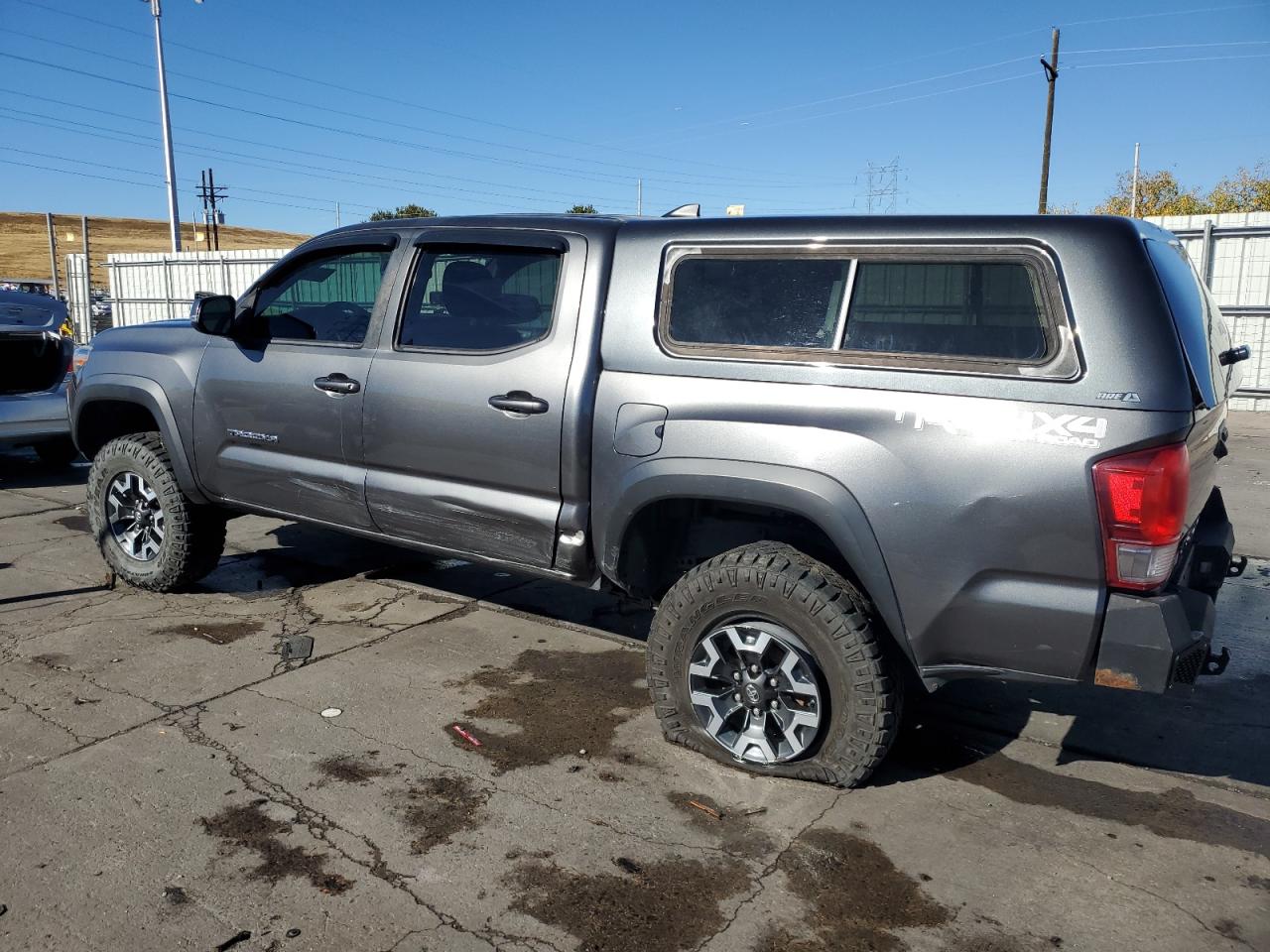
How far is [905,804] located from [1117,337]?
5.49 feet

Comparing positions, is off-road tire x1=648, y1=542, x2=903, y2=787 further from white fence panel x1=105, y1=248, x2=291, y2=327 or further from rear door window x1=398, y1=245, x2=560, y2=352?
white fence panel x1=105, y1=248, x2=291, y2=327

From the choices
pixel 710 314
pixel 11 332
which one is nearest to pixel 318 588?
pixel 710 314

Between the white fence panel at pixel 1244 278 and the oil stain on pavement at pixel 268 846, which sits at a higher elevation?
the white fence panel at pixel 1244 278

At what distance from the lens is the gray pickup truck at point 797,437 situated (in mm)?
2785

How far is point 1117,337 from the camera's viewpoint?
2.76m

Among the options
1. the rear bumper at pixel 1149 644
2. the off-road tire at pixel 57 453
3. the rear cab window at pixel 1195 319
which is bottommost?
the off-road tire at pixel 57 453

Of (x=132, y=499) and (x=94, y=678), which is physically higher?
(x=132, y=499)

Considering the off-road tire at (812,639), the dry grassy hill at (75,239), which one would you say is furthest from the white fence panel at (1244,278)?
the dry grassy hill at (75,239)

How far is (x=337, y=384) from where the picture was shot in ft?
14.4

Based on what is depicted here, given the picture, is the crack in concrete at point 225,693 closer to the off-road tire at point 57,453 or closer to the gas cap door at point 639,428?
the gas cap door at point 639,428

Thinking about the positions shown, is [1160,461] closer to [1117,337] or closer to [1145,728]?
[1117,337]

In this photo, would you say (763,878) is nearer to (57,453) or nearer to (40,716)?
(40,716)

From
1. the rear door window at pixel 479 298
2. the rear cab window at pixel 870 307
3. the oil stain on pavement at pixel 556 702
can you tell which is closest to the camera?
the rear cab window at pixel 870 307

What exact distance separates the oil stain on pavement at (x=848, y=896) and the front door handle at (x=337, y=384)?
270cm
